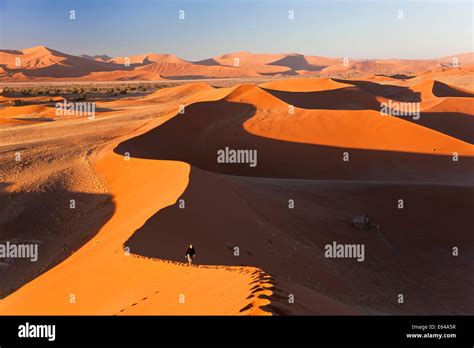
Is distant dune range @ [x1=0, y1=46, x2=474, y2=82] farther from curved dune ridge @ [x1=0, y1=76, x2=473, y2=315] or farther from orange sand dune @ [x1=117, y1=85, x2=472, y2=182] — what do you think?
curved dune ridge @ [x1=0, y1=76, x2=473, y2=315]

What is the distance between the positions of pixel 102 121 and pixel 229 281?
2326 cm

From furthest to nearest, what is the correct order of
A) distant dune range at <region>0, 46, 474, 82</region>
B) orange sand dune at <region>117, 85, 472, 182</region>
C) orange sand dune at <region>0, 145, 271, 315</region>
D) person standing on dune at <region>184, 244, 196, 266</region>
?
1. distant dune range at <region>0, 46, 474, 82</region>
2. orange sand dune at <region>117, 85, 472, 182</region>
3. person standing on dune at <region>184, 244, 196, 266</region>
4. orange sand dune at <region>0, 145, 271, 315</region>

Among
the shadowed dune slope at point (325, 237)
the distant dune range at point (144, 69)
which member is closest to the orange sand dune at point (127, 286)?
the shadowed dune slope at point (325, 237)

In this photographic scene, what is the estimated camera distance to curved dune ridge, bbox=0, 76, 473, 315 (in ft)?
21.7

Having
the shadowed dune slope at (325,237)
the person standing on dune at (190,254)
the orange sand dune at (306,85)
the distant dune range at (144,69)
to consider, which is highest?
the distant dune range at (144,69)

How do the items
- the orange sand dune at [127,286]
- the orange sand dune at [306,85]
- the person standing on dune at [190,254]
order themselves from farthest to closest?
the orange sand dune at [306,85], the person standing on dune at [190,254], the orange sand dune at [127,286]

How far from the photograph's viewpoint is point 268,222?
11.0m

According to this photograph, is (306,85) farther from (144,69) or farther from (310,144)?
(144,69)

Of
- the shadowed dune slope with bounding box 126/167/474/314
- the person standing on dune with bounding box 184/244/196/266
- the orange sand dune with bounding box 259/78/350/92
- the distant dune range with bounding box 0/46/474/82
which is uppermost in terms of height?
the distant dune range with bounding box 0/46/474/82

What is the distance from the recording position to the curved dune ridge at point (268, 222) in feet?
21.7

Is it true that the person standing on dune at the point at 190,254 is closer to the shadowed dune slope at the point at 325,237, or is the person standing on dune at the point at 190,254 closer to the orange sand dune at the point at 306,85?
the shadowed dune slope at the point at 325,237

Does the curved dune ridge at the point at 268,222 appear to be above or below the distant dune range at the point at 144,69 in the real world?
below

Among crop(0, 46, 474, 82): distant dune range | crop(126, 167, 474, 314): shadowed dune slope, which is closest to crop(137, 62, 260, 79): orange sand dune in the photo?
crop(0, 46, 474, 82): distant dune range
